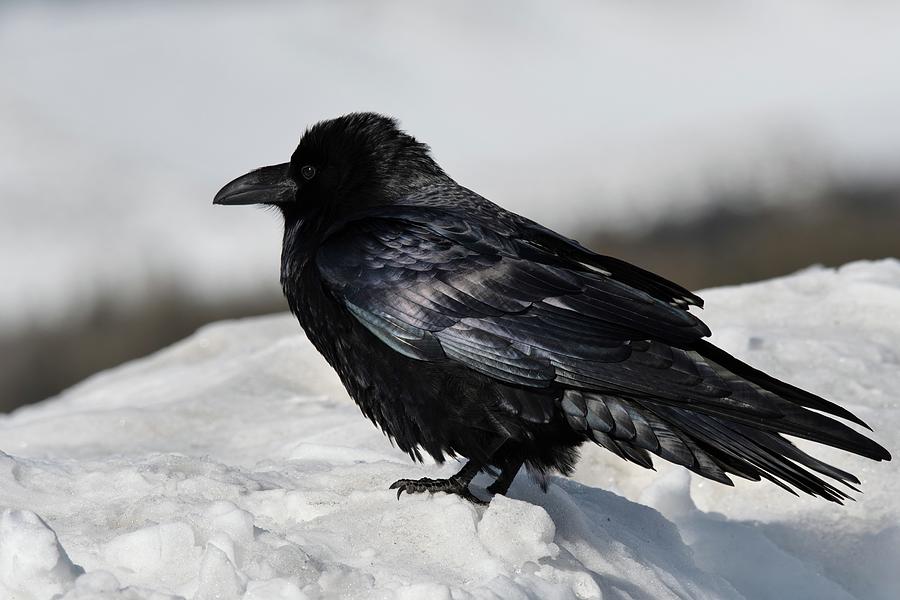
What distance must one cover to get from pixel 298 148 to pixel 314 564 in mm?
2092

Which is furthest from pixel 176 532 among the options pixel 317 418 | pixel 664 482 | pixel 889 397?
pixel 889 397

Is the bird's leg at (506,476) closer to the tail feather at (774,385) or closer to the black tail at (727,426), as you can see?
the black tail at (727,426)

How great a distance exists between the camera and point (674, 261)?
3325cm

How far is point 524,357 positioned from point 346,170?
128 cm

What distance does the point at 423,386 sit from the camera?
384 centimetres

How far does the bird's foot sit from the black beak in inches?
53.6

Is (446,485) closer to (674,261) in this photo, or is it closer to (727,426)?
(727,426)

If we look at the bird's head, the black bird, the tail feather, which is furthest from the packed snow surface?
the bird's head

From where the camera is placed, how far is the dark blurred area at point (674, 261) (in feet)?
105

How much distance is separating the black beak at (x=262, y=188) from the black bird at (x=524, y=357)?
49 cm

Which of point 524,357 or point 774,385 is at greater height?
point 774,385

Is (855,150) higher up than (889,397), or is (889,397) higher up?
(855,150)

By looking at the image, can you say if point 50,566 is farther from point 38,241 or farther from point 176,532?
point 38,241

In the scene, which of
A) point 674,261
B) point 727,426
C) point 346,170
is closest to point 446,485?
point 727,426
